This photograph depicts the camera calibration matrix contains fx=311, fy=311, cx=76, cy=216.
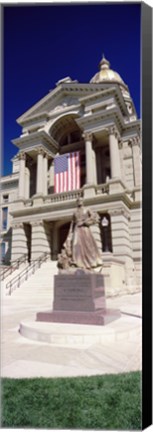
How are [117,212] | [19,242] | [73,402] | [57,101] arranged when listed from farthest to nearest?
[57,101] → [19,242] → [117,212] → [73,402]

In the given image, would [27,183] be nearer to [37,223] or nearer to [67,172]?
[37,223]

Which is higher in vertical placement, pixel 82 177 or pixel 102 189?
pixel 82 177

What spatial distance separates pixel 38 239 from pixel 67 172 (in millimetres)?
5920

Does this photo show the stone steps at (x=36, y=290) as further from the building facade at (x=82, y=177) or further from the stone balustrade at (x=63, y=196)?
the stone balustrade at (x=63, y=196)

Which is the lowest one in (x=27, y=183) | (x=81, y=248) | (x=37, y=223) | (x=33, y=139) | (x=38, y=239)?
(x=81, y=248)

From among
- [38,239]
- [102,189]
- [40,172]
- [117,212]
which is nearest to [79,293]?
[117,212]

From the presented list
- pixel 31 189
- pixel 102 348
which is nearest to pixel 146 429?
pixel 102 348

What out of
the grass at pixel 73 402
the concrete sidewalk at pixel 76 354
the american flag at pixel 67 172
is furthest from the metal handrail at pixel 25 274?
the grass at pixel 73 402

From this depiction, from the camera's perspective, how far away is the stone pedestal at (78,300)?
23.7 ft

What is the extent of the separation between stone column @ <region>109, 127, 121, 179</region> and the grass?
1967 cm

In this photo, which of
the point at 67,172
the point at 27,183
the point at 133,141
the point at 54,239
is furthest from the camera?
the point at 27,183

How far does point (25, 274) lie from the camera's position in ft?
66.3

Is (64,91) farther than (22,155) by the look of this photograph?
Yes

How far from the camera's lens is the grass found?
320 cm
